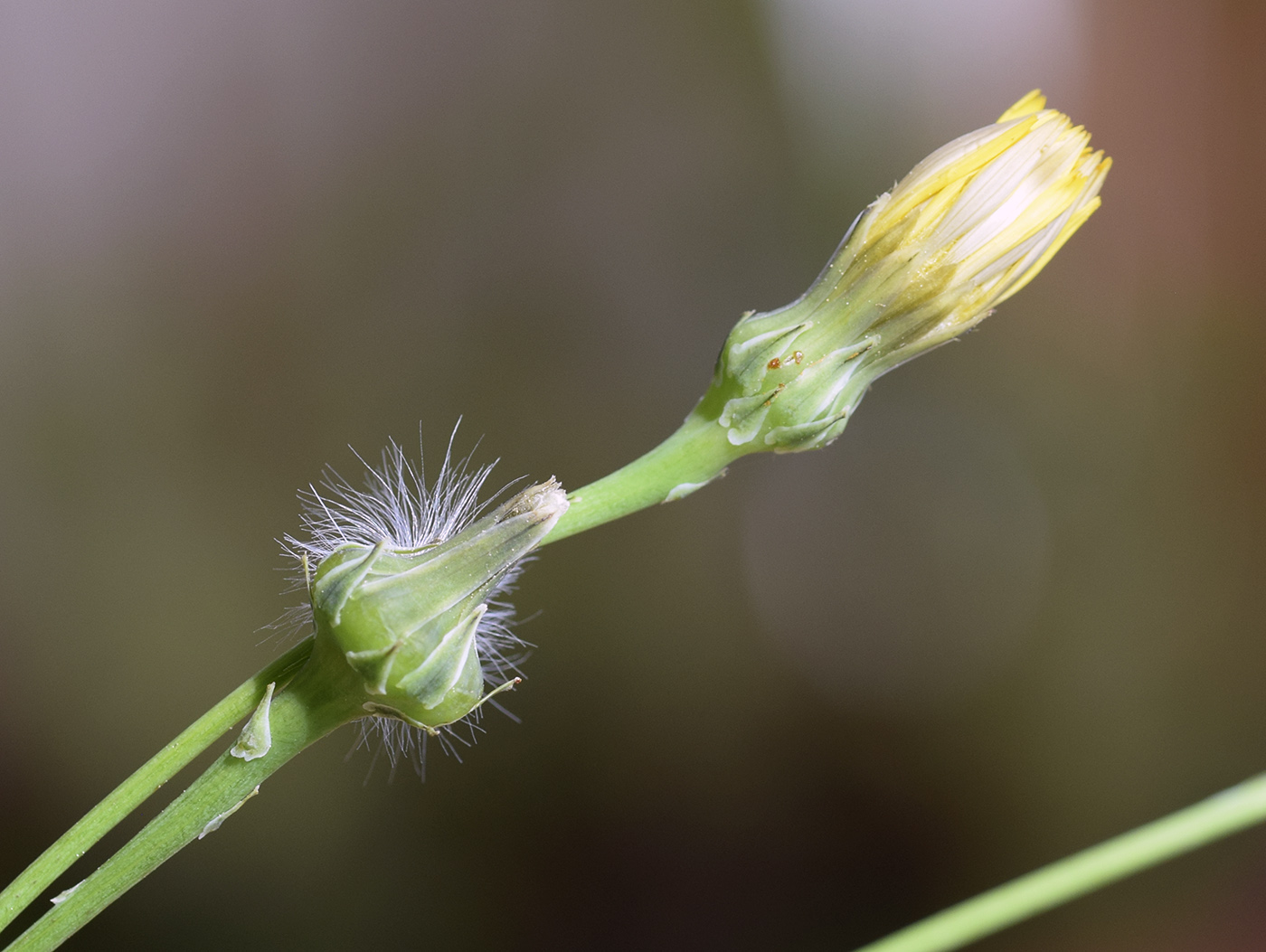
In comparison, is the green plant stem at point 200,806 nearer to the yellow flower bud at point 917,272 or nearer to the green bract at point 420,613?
the green bract at point 420,613

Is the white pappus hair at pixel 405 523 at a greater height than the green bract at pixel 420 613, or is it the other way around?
the white pappus hair at pixel 405 523

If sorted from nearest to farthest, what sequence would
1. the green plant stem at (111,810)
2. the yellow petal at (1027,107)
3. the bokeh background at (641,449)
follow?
the green plant stem at (111,810)
the yellow petal at (1027,107)
the bokeh background at (641,449)

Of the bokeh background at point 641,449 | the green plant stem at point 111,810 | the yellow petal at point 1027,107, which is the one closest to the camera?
the green plant stem at point 111,810

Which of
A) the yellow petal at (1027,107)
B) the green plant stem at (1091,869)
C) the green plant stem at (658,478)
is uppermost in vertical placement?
the yellow petal at (1027,107)

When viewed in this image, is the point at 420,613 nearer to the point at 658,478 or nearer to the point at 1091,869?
the point at 658,478

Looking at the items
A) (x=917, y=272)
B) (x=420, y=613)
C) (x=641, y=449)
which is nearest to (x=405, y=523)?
(x=420, y=613)

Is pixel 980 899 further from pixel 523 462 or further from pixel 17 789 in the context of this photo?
pixel 17 789

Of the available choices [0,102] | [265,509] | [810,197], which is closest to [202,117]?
[0,102]

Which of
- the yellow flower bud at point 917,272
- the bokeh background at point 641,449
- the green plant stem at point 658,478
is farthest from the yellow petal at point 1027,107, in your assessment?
the bokeh background at point 641,449
